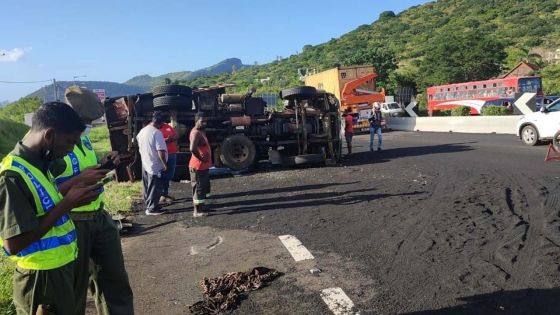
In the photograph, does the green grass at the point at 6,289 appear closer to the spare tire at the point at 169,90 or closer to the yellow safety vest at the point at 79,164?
the yellow safety vest at the point at 79,164

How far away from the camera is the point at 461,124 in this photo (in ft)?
82.0

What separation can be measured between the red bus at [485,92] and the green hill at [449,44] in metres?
5.74

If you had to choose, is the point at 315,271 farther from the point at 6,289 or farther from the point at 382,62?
the point at 382,62

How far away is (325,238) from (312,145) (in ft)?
24.0

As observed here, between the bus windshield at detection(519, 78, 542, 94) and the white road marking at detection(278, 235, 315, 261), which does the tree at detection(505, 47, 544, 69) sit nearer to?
the bus windshield at detection(519, 78, 542, 94)

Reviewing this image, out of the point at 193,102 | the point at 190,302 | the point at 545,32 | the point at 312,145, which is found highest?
the point at 545,32

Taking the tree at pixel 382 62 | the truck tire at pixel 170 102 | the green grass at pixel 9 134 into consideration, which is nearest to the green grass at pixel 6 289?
the truck tire at pixel 170 102

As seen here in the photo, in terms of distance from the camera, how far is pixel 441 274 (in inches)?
184

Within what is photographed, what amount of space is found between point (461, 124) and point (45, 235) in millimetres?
24876

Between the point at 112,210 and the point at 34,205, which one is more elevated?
the point at 34,205

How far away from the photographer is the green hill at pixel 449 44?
4703 centimetres

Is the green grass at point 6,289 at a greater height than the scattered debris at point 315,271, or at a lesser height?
greater

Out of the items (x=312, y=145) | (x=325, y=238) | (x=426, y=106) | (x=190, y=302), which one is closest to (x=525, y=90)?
(x=426, y=106)

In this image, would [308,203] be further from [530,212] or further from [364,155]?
[364,155]
